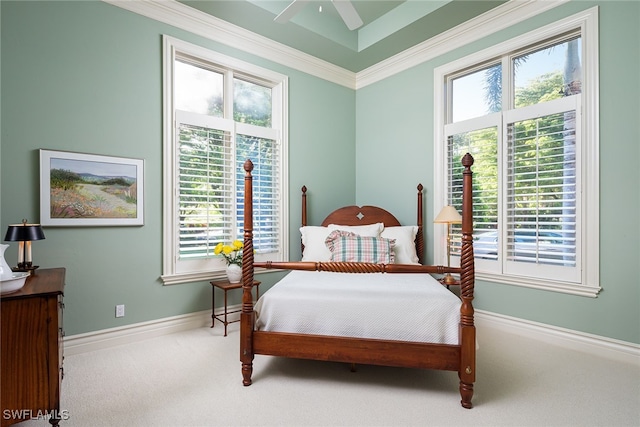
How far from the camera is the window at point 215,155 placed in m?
3.24

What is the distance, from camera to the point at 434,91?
3.88 meters

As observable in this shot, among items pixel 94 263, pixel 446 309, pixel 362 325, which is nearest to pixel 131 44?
pixel 94 263

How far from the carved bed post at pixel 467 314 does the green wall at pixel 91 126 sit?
2.54 m

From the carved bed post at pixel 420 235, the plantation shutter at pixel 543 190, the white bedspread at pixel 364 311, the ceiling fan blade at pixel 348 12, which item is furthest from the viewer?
the carved bed post at pixel 420 235

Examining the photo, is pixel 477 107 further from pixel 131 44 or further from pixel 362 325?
pixel 131 44

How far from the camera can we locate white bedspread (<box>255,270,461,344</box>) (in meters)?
2.07

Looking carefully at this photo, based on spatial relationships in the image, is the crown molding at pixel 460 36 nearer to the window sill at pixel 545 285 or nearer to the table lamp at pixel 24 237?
the window sill at pixel 545 285

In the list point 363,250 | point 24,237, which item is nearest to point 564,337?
point 363,250

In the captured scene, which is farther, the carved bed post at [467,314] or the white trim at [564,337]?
the white trim at [564,337]

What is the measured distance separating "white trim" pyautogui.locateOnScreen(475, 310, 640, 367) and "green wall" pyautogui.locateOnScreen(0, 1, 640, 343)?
0.19 feet

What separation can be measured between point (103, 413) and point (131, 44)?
9.71ft

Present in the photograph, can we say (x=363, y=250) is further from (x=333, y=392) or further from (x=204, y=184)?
(x=204, y=184)

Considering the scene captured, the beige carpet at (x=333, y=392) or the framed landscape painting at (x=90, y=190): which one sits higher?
the framed landscape painting at (x=90, y=190)

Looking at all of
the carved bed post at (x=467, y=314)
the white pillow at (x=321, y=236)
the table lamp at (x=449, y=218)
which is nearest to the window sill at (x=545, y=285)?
the table lamp at (x=449, y=218)
